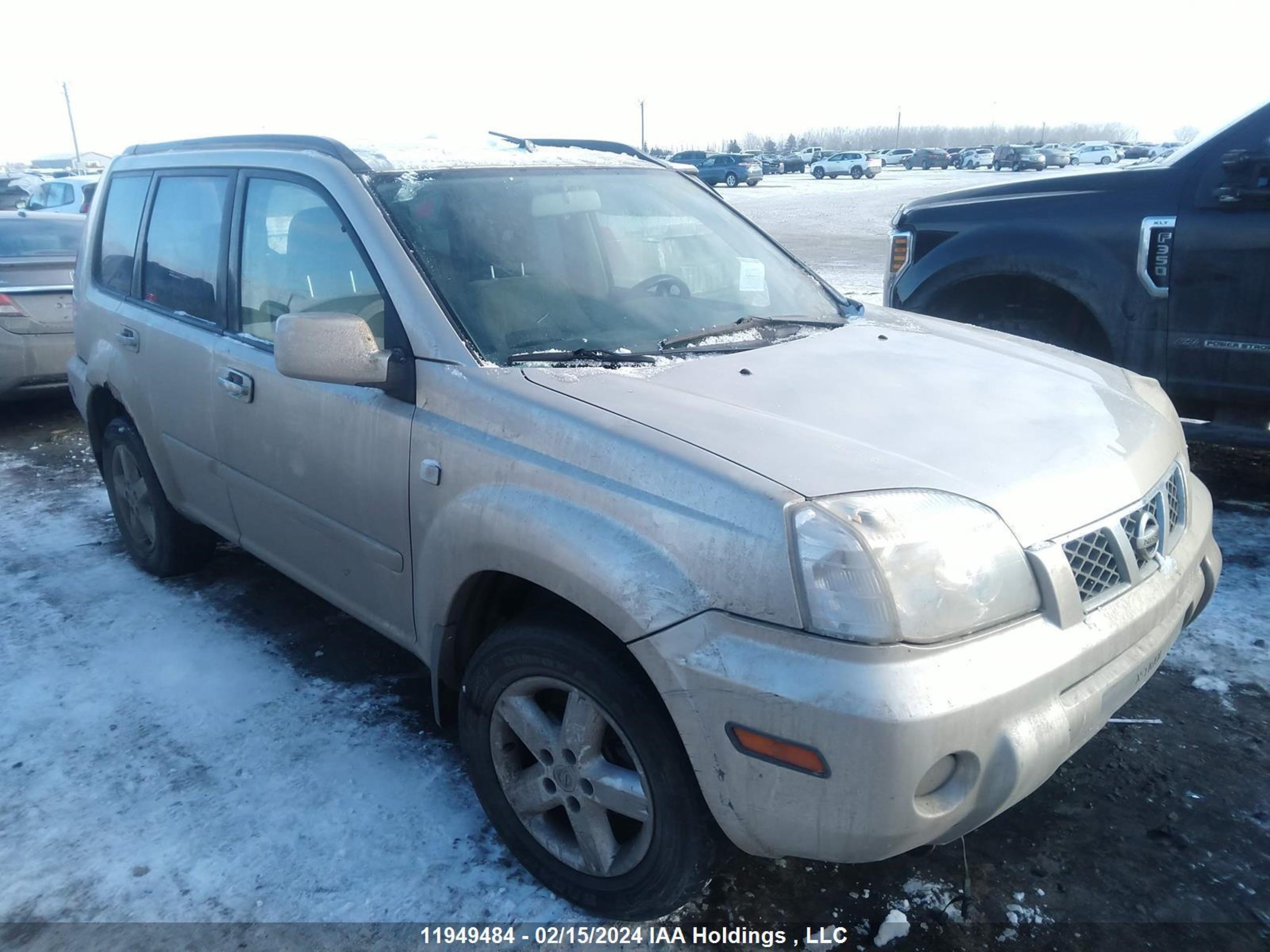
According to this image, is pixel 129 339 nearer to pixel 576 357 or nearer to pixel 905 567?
pixel 576 357

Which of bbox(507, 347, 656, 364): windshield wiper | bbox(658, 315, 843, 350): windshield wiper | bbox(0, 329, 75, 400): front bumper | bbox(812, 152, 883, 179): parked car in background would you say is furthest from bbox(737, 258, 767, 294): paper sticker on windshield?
bbox(812, 152, 883, 179): parked car in background

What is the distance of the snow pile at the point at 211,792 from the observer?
100.0 inches

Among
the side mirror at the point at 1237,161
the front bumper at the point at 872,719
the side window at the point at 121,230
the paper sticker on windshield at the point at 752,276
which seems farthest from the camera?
the side mirror at the point at 1237,161

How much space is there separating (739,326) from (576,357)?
2.30ft

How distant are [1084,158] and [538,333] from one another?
63492 mm

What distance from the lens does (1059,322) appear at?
17.1 ft

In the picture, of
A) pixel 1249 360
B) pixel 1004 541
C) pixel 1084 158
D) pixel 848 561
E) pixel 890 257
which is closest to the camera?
pixel 848 561

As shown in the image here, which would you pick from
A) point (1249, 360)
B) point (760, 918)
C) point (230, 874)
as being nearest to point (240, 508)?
point (230, 874)

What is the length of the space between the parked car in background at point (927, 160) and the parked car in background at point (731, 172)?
80.6 ft

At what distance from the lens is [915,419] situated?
2402mm

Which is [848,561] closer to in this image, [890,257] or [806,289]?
[806,289]

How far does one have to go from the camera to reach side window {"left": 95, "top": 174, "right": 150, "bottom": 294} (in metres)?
4.23

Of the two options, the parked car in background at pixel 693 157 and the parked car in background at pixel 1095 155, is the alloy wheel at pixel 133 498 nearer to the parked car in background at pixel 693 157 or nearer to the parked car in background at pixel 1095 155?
the parked car in background at pixel 693 157

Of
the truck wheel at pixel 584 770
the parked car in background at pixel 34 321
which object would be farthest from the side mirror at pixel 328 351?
the parked car in background at pixel 34 321
